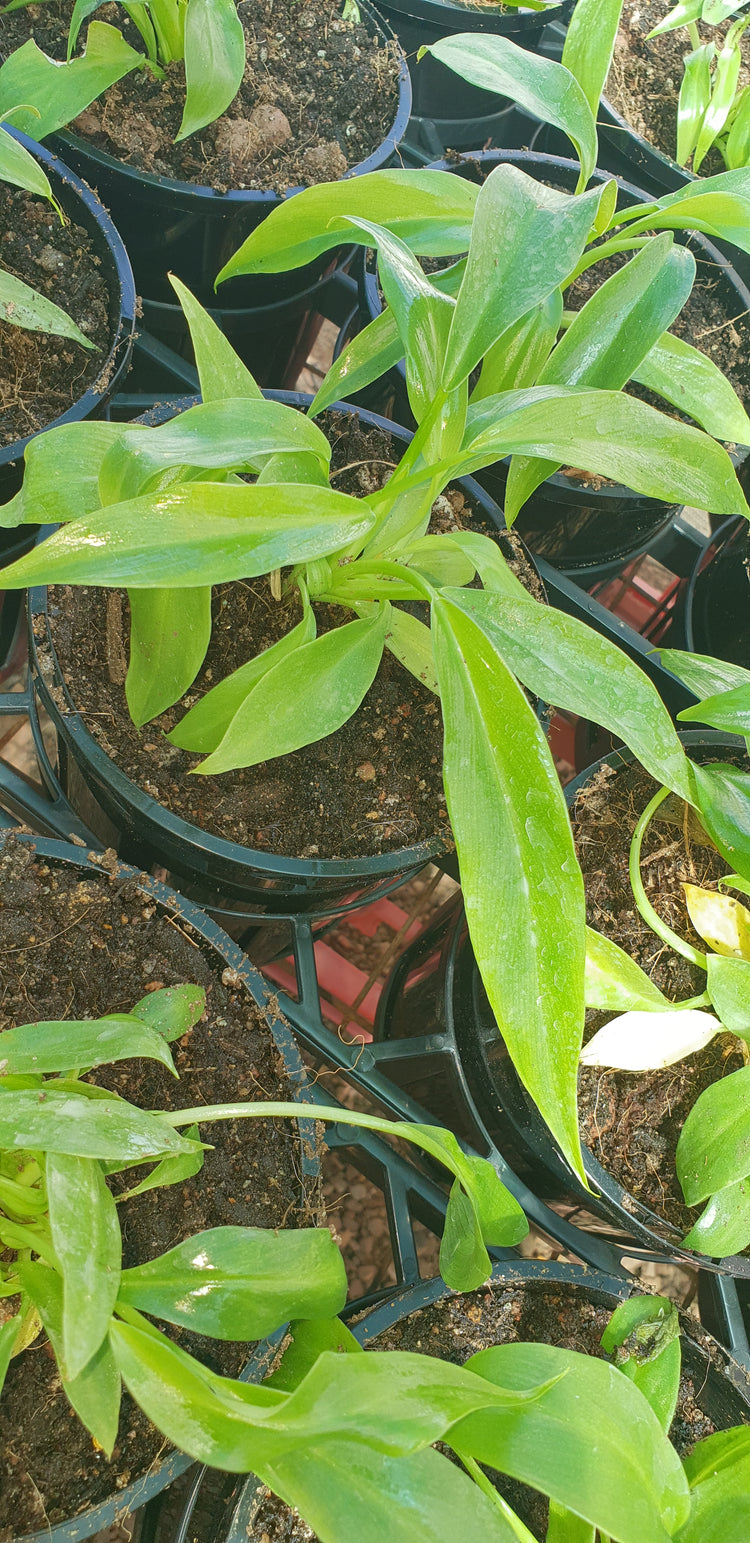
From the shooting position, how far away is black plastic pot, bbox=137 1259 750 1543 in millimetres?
613

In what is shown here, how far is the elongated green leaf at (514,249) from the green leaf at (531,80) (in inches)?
8.3

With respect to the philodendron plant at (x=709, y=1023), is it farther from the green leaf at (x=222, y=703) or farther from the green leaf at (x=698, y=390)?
the green leaf at (x=222, y=703)

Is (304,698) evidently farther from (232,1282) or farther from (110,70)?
(110,70)

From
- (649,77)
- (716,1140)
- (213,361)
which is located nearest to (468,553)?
(213,361)

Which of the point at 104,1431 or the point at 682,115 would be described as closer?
the point at 104,1431

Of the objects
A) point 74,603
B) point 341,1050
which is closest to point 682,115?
point 74,603

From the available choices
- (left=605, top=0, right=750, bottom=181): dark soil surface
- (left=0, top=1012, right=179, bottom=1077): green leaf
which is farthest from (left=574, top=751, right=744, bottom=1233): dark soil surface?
(left=605, top=0, right=750, bottom=181): dark soil surface

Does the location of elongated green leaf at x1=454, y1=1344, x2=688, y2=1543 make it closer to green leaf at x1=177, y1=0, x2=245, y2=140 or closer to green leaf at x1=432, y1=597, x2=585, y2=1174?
green leaf at x1=432, y1=597, x2=585, y2=1174

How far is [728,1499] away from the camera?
58 centimetres

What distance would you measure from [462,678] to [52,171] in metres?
0.74

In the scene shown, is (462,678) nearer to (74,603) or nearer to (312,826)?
(312,826)

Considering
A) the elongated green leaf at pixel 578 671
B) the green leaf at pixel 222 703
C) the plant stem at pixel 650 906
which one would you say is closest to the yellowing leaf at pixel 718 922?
the plant stem at pixel 650 906

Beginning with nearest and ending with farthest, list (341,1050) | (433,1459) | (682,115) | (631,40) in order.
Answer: (433,1459) < (341,1050) < (682,115) < (631,40)

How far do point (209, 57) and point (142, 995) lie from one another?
784 mm
